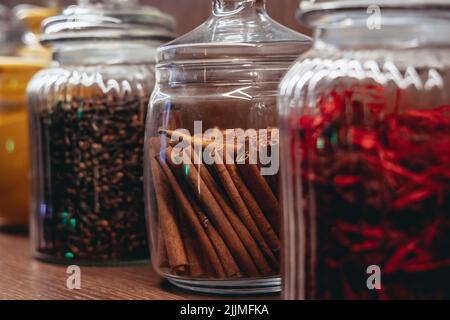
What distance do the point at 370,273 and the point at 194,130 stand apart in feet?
0.91

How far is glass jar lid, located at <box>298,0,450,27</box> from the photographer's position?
2.03 feet

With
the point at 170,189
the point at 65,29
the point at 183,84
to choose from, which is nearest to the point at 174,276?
the point at 170,189

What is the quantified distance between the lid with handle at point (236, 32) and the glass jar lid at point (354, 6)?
0.51ft

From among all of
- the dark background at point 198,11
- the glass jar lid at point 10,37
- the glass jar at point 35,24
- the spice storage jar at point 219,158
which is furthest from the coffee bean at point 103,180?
the glass jar lid at point 10,37

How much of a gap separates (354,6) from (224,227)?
10.5 inches

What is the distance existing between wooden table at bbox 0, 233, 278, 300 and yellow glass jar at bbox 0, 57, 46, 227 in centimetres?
24

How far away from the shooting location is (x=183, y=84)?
85cm

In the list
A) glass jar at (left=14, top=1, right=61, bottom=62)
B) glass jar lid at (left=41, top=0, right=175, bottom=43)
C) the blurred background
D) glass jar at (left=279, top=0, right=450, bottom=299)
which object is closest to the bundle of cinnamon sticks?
glass jar at (left=279, top=0, right=450, bottom=299)

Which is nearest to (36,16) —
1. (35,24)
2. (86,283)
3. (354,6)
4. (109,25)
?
(35,24)

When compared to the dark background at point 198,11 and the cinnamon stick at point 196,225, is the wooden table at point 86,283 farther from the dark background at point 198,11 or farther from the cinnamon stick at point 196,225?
the dark background at point 198,11

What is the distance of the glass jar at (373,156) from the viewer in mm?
602
